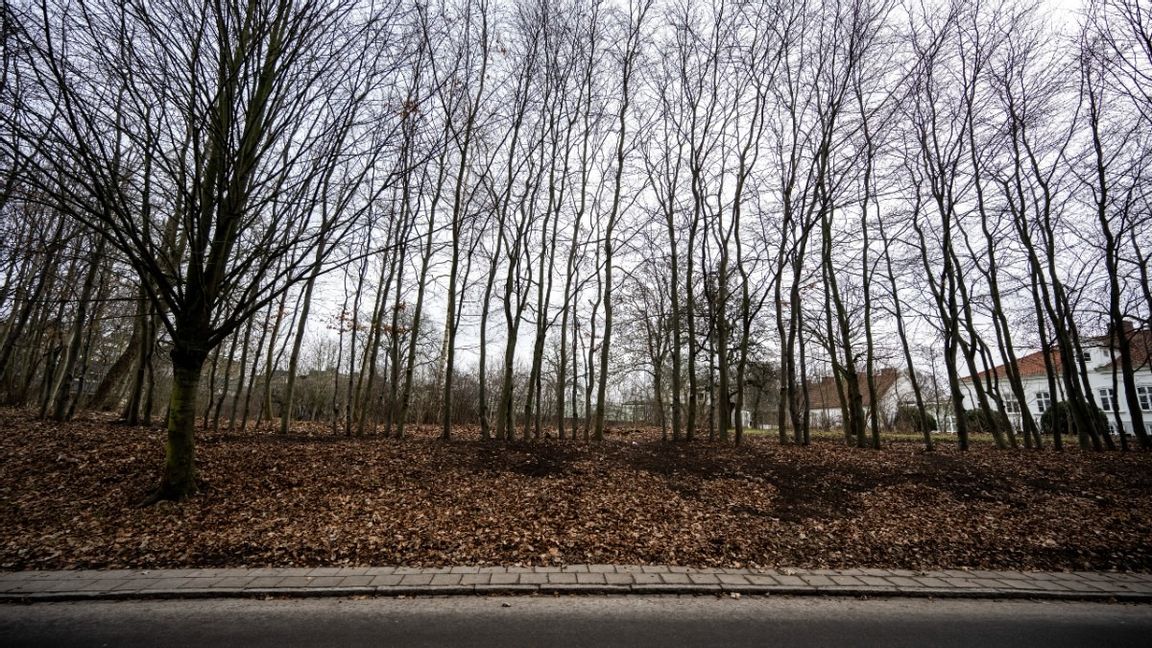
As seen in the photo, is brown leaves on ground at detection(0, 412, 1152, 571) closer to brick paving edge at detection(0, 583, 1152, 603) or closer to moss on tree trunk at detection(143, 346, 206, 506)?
moss on tree trunk at detection(143, 346, 206, 506)

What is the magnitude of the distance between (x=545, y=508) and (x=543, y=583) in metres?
2.44

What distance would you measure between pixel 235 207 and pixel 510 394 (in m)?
7.91

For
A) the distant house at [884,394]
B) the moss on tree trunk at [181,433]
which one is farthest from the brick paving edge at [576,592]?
the distant house at [884,394]

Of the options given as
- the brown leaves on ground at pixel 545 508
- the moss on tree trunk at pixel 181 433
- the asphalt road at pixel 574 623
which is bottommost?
the asphalt road at pixel 574 623

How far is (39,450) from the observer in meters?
8.48

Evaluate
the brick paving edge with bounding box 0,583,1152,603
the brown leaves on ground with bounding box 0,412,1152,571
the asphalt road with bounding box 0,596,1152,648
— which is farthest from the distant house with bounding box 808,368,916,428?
the asphalt road with bounding box 0,596,1152,648

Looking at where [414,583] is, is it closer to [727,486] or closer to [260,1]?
[727,486]

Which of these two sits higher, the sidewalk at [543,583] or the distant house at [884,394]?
the distant house at [884,394]

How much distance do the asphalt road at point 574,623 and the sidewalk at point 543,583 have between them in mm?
143

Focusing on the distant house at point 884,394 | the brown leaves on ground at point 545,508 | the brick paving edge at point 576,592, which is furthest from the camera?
the distant house at point 884,394

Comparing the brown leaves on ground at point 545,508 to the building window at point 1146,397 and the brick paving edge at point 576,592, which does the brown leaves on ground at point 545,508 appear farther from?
the building window at point 1146,397

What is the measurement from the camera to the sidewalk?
4.51 m

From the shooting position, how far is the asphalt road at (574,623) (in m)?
3.71

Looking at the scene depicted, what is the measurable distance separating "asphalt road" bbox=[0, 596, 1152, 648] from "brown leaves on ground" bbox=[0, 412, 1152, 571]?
0.99m
